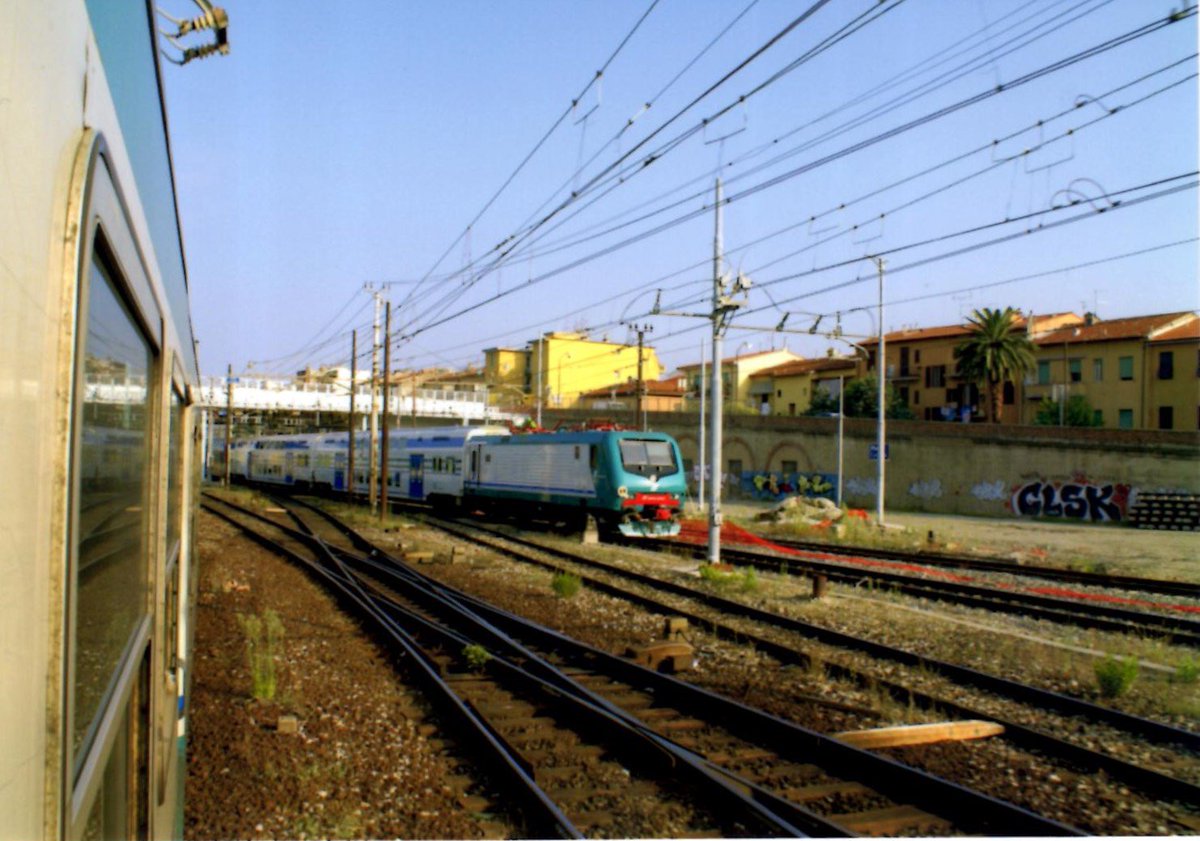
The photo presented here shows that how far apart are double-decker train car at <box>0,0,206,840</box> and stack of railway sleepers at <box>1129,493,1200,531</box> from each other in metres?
35.6

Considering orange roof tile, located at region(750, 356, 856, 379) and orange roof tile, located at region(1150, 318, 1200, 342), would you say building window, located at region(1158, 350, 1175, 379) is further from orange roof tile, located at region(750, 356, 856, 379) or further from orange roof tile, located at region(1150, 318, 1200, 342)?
orange roof tile, located at region(750, 356, 856, 379)

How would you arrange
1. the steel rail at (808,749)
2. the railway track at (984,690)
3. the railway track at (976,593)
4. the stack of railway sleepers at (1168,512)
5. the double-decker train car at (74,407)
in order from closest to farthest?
the double-decker train car at (74,407) < the steel rail at (808,749) < the railway track at (984,690) < the railway track at (976,593) < the stack of railway sleepers at (1168,512)

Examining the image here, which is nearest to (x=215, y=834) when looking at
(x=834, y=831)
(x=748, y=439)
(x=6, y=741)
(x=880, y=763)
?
(x=834, y=831)

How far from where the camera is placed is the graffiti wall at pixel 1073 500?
3403 cm

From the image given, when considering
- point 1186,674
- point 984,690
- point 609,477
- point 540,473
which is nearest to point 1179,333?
point 540,473

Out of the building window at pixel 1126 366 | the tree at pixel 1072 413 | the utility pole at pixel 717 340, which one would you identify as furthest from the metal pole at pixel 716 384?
the building window at pixel 1126 366

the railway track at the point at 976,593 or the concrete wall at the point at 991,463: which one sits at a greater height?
the concrete wall at the point at 991,463

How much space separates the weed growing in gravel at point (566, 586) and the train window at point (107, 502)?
1076 centimetres

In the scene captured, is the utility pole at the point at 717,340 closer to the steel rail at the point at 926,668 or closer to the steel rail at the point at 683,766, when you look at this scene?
the steel rail at the point at 926,668

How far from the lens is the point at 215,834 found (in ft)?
16.3

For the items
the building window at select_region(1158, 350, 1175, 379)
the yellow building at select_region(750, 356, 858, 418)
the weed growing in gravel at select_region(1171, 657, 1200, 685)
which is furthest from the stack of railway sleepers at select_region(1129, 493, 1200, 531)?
the yellow building at select_region(750, 356, 858, 418)

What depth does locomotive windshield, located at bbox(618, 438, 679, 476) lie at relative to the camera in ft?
72.1

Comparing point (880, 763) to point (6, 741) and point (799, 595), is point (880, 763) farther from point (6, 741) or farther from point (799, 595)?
point (799, 595)

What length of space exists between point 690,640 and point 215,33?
787 centimetres
